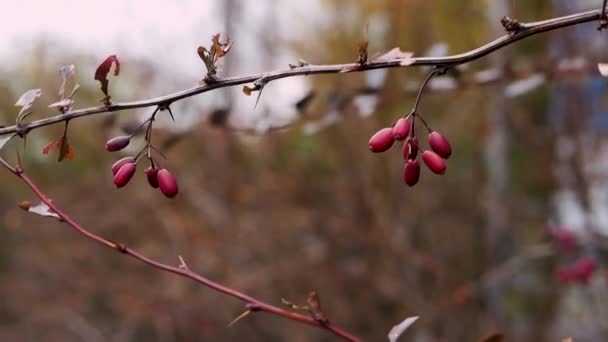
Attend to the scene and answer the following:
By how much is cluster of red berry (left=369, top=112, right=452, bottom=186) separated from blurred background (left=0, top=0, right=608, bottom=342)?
2.24 metres

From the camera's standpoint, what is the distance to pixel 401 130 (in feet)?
2.19

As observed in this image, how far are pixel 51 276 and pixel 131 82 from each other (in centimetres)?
126

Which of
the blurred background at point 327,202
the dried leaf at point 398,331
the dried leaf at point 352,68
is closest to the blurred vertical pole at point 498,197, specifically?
the blurred background at point 327,202

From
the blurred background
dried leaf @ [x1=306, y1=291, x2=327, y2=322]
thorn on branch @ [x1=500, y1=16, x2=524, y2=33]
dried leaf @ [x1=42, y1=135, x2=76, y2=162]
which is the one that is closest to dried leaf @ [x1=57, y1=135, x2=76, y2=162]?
dried leaf @ [x1=42, y1=135, x2=76, y2=162]

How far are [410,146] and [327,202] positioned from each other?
3.06 m

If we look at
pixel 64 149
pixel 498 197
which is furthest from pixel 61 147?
pixel 498 197

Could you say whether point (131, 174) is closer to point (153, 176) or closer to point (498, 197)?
point (153, 176)

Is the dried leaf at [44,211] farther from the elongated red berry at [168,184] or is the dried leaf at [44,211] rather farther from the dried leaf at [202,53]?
the dried leaf at [202,53]

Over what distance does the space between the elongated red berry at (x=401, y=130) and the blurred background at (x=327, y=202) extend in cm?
226

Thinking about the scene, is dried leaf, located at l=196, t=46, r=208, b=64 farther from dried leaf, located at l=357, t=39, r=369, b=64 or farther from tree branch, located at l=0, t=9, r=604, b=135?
dried leaf, located at l=357, t=39, r=369, b=64

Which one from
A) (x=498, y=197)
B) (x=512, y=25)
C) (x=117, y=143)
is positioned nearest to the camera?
(x=512, y=25)

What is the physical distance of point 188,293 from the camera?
3758 millimetres

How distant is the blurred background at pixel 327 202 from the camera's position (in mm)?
3287

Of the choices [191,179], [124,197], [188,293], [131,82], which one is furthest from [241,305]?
[131,82]
